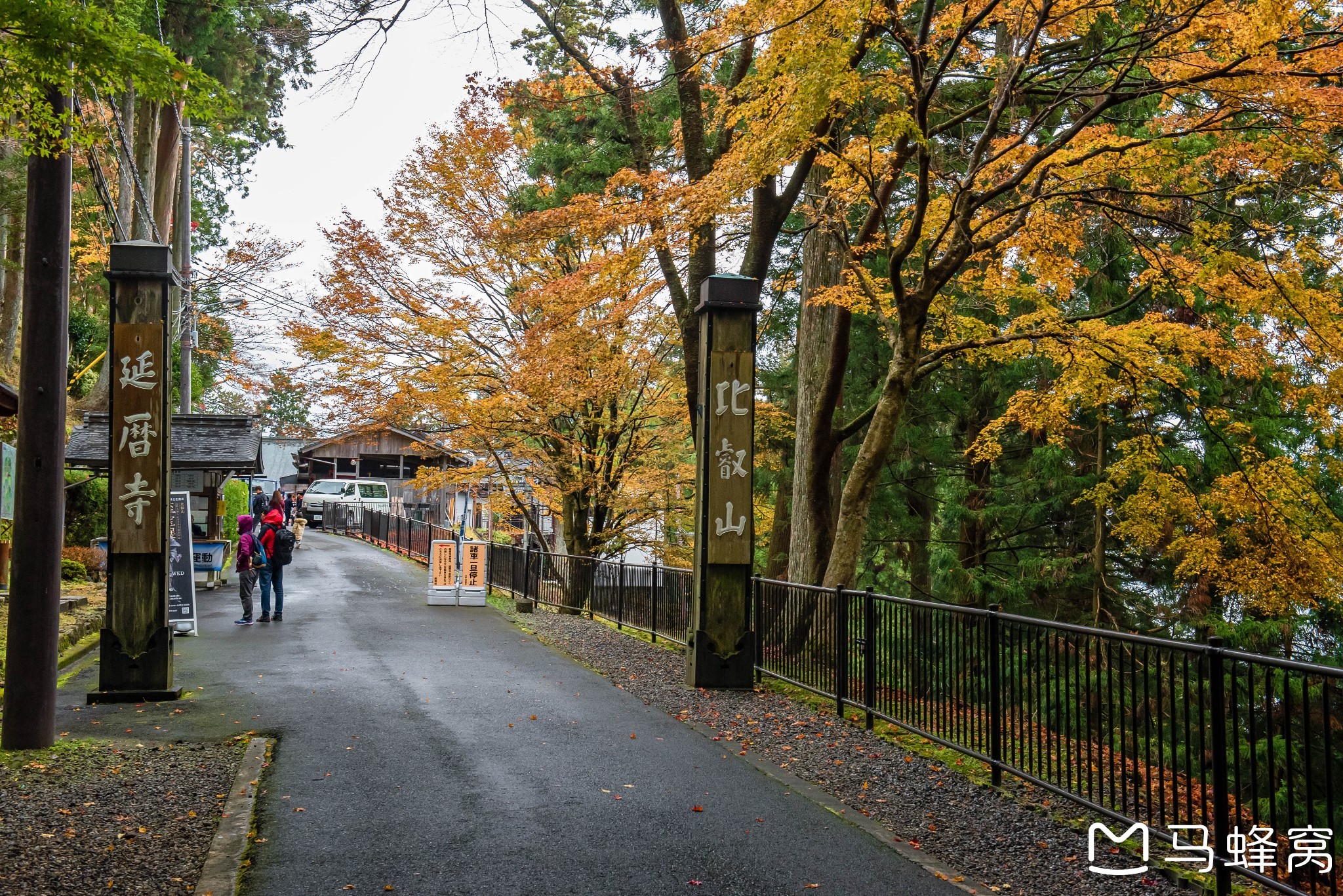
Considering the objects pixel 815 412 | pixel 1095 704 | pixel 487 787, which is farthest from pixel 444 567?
pixel 1095 704

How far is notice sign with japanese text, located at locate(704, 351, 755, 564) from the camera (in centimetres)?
989

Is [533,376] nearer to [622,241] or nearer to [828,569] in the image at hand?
[622,241]

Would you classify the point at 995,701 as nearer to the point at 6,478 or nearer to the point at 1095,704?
the point at 1095,704

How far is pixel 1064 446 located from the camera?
16156 mm

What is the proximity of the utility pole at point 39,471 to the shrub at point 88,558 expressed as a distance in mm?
13170

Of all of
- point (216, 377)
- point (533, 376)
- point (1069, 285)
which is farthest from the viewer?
point (216, 377)

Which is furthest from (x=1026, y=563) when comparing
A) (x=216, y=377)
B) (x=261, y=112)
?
(x=216, y=377)

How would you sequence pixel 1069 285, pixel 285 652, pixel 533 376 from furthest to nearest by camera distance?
1. pixel 533 376
2. pixel 1069 285
3. pixel 285 652

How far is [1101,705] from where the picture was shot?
5750 millimetres

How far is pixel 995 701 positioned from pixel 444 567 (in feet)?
46.8

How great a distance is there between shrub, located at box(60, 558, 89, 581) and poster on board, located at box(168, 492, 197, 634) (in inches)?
199

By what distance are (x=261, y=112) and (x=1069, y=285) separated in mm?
24247

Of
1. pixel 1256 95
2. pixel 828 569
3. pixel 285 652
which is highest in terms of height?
pixel 1256 95

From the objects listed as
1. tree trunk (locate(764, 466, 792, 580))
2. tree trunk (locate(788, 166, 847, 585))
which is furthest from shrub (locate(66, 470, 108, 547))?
tree trunk (locate(788, 166, 847, 585))
